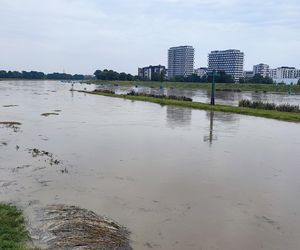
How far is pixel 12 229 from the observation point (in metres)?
7.35

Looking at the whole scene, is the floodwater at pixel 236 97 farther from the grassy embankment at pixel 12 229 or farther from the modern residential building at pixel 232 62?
the modern residential building at pixel 232 62

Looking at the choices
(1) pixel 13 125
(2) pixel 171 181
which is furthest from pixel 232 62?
(2) pixel 171 181

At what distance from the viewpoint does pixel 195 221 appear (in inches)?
344

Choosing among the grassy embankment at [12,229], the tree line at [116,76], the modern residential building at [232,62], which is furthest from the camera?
the modern residential building at [232,62]

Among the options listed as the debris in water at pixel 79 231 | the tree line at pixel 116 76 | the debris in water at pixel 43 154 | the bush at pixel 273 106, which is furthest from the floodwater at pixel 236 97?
the tree line at pixel 116 76

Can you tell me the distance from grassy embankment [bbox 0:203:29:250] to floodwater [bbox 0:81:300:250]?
0.31 meters

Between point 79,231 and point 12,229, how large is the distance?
1296mm

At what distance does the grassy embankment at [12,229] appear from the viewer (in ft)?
21.6

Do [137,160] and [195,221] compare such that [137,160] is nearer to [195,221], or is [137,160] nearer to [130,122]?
[195,221]

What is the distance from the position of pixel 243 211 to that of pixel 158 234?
105 inches

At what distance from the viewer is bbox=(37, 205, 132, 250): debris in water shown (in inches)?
276

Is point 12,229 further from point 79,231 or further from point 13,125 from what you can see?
point 13,125

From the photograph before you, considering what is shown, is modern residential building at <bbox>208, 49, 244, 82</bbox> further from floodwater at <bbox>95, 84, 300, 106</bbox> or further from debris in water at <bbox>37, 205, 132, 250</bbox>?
debris in water at <bbox>37, 205, 132, 250</bbox>

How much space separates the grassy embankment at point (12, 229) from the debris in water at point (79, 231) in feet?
1.19
